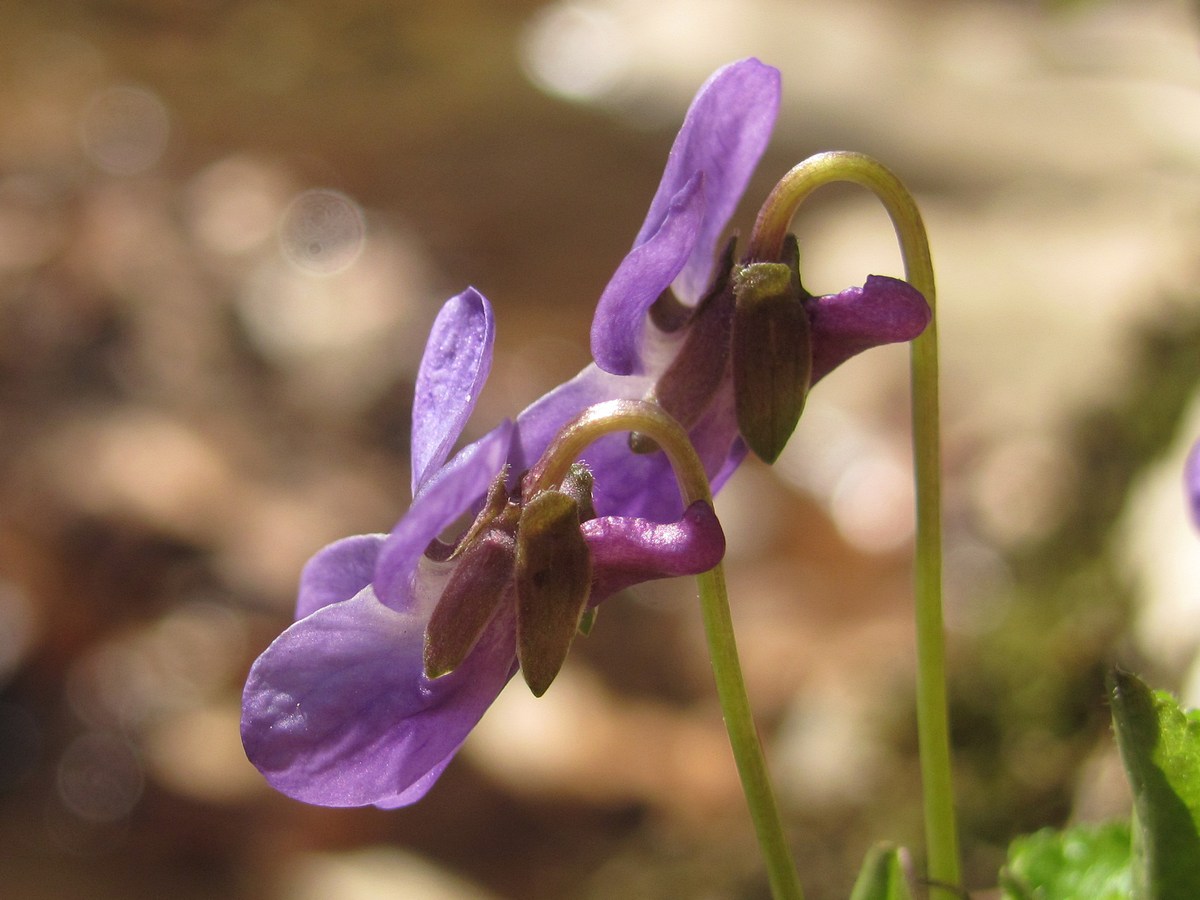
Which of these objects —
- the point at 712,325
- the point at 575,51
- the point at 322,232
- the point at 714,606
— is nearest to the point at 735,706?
the point at 714,606

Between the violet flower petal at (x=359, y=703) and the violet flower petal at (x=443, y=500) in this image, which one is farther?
the violet flower petal at (x=359, y=703)

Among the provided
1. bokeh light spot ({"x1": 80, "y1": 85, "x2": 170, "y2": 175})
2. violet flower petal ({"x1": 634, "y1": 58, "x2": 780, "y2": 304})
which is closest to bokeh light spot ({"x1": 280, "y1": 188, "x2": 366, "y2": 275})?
bokeh light spot ({"x1": 80, "y1": 85, "x2": 170, "y2": 175})

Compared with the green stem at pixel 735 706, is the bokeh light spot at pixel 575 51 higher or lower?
higher

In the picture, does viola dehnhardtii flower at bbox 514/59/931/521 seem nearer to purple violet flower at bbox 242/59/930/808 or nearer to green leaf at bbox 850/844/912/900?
purple violet flower at bbox 242/59/930/808

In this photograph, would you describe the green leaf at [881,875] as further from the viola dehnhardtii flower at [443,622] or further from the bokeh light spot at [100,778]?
the bokeh light spot at [100,778]

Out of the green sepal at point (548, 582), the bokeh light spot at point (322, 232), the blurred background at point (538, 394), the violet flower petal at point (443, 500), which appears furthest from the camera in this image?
the bokeh light spot at point (322, 232)

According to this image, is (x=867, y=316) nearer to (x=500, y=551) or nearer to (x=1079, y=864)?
(x=500, y=551)

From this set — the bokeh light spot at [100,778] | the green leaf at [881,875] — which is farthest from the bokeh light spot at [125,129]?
the green leaf at [881,875]
